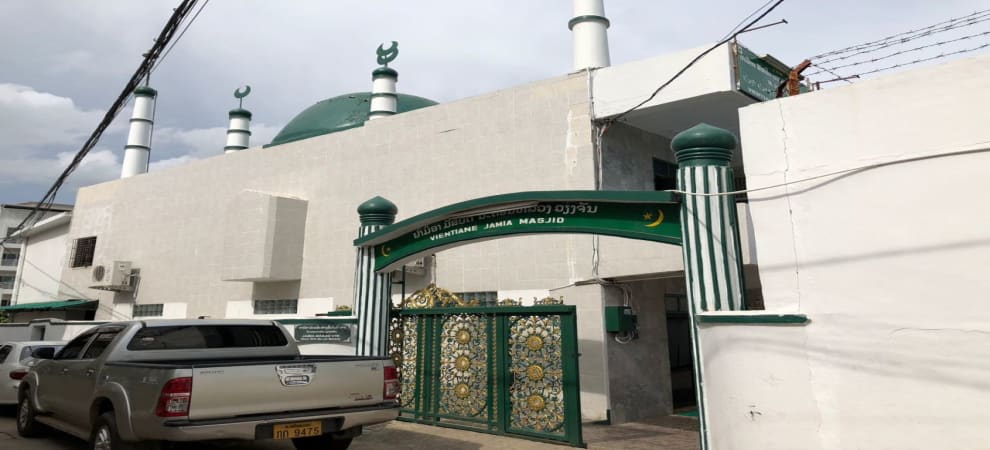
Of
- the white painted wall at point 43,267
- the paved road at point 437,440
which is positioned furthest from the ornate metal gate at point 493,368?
the white painted wall at point 43,267

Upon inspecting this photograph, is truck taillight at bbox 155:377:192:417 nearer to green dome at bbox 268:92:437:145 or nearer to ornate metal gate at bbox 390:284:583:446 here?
ornate metal gate at bbox 390:284:583:446

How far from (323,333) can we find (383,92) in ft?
35.6

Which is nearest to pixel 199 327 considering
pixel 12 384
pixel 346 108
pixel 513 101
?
pixel 12 384

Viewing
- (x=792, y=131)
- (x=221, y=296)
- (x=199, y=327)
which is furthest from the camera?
(x=221, y=296)

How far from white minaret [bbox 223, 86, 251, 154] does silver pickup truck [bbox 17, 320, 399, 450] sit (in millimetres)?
19548

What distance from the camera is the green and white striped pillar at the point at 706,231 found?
5.94m

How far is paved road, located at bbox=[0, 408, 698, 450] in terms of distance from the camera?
740 centimetres

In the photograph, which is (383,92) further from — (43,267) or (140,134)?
(43,267)

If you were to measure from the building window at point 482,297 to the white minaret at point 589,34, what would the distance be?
17.1 ft

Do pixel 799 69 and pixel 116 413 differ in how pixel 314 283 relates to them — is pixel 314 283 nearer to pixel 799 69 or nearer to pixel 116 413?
pixel 116 413

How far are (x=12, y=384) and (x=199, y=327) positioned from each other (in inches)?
207

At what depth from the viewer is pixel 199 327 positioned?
6.81m

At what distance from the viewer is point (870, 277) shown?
5.02m

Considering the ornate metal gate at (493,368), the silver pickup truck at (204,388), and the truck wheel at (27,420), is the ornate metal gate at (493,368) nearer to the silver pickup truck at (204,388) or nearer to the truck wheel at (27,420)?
the silver pickup truck at (204,388)
